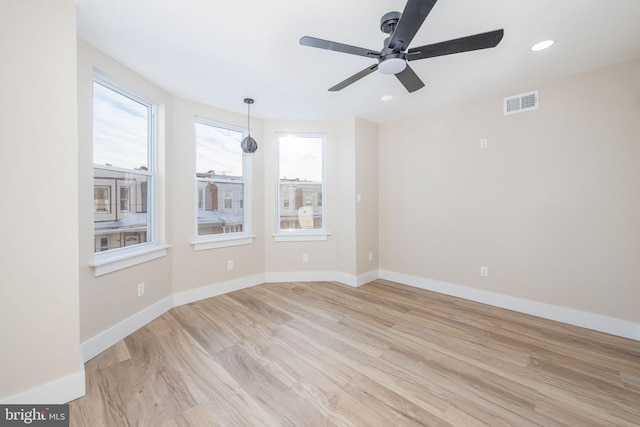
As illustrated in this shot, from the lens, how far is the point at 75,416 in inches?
58.3

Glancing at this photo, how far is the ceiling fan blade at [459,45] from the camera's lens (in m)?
1.45

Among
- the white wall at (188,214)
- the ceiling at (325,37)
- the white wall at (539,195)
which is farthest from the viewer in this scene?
the white wall at (188,214)

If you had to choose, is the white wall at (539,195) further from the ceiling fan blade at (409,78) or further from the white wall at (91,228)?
the white wall at (91,228)

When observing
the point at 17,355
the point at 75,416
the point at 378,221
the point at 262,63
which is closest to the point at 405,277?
the point at 378,221

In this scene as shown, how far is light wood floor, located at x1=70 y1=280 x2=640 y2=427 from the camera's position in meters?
1.50

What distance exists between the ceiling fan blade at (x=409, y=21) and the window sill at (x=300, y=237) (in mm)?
2898

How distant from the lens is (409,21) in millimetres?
1311

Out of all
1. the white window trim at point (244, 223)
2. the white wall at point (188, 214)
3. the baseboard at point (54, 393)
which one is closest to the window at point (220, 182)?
the white window trim at point (244, 223)

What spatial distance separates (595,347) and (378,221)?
2723mm

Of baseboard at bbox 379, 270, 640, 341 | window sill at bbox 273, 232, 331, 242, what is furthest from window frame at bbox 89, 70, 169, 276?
baseboard at bbox 379, 270, 640, 341

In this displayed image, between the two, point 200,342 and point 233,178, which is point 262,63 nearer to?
point 233,178

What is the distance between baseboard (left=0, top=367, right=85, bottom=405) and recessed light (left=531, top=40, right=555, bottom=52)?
4236 mm

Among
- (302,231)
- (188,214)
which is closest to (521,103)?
(302,231)

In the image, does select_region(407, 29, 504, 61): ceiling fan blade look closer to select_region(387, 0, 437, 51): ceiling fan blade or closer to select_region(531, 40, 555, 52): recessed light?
select_region(387, 0, 437, 51): ceiling fan blade
